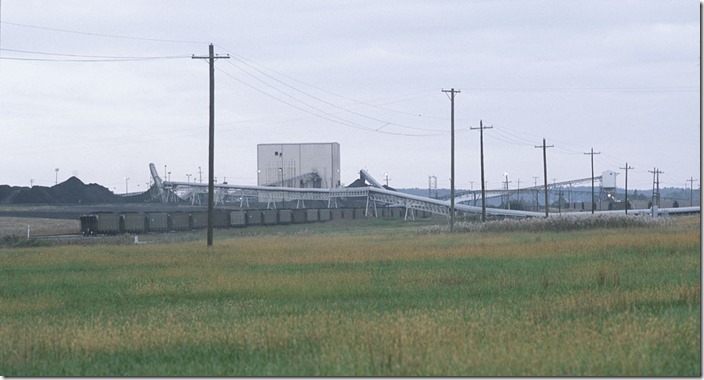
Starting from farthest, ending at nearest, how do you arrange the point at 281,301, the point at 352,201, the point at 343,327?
the point at 352,201, the point at 281,301, the point at 343,327

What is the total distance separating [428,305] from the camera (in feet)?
65.4

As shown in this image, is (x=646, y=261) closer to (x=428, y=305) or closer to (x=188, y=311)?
(x=428, y=305)

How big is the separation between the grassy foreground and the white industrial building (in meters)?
101

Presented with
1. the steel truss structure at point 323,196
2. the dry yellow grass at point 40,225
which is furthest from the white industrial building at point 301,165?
the dry yellow grass at point 40,225

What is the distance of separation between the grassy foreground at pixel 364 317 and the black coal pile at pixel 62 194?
348 ft

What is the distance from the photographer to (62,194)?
464 ft

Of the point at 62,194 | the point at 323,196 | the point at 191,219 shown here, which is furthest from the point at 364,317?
the point at 62,194

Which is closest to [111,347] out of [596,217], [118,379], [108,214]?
[118,379]

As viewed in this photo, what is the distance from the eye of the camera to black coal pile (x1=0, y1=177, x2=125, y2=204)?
135 m

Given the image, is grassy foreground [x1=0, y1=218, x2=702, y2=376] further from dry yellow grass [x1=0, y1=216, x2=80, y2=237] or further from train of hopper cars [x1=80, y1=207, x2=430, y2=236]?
dry yellow grass [x1=0, y1=216, x2=80, y2=237]

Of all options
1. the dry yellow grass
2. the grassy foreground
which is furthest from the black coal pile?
the grassy foreground

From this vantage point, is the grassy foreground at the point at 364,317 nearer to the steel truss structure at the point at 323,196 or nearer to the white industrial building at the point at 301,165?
the steel truss structure at the point at 323,196

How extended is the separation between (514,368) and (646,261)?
17.9 metres

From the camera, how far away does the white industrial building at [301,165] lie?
5295 inches
